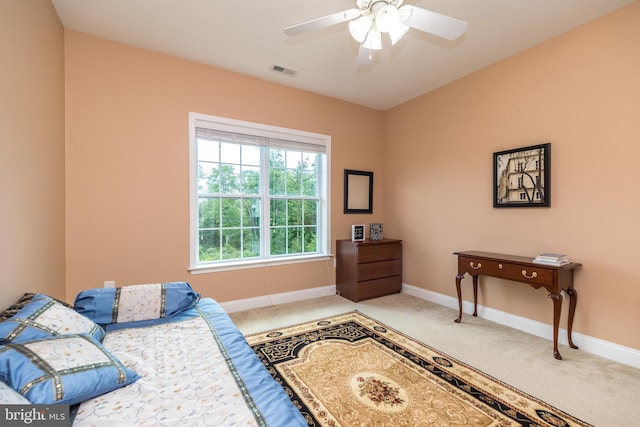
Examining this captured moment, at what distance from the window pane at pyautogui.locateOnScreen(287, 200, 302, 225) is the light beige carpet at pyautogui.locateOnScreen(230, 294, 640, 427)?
105 cm

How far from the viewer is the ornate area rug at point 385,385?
162cm

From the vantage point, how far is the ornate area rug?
1.62m

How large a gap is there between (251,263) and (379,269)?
168 cm

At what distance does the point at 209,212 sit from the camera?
10.6 ft

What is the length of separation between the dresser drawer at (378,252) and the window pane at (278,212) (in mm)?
1063

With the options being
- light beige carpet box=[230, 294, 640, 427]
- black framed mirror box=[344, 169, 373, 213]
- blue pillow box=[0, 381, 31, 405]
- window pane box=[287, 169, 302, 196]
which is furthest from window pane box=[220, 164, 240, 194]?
blue pillow box=[0, 381, 31, 405]

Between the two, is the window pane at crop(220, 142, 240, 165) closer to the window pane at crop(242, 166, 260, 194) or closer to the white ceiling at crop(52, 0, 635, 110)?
the window pane at crop(242, 166, 260, 194)

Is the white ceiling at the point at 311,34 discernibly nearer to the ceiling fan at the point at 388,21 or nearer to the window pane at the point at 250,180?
the ceiling fan at the point at 388,21

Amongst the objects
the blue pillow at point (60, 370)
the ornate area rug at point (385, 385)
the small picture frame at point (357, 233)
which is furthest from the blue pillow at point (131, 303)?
the small picture frame at point (357, 233)

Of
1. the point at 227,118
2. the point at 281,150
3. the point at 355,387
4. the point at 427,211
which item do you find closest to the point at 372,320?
the point at 355,387

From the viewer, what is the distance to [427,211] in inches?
151

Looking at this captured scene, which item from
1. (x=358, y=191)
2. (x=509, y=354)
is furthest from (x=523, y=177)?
(x=358, y=191)

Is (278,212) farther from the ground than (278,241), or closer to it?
farther from the ground

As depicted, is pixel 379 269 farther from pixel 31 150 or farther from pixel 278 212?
pixel 31 150
